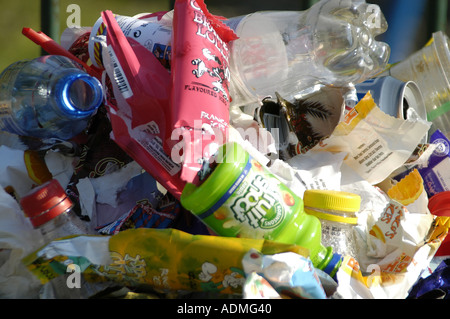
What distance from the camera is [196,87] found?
1014 mm

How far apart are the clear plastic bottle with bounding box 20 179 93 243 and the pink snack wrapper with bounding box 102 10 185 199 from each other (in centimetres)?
18

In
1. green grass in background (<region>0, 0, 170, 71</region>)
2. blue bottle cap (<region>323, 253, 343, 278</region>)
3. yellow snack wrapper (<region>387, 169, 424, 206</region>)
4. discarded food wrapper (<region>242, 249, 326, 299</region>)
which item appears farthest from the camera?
green grass in background (<region>0, 0, 170, 71</region>)

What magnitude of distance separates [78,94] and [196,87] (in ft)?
0.85

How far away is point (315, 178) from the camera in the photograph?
3.75ft

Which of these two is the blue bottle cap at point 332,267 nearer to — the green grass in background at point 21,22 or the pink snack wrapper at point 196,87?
the pink snack wrapper at point 196,87

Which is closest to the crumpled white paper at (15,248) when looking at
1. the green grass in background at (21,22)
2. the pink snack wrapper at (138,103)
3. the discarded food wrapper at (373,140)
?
the pink snack wrapper at (138,103)

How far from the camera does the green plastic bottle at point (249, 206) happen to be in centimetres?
81

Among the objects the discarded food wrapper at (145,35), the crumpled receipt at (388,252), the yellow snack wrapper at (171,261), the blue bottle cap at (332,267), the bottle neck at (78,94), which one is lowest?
the crumpled receipt at (388,252)

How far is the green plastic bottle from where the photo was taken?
31.7 inches

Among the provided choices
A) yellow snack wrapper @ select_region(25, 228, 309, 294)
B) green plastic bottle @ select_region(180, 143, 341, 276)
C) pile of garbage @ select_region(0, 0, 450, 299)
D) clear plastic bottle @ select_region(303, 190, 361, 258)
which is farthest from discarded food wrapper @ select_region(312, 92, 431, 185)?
yellow snack wrapper @ select_region(25, 228, 309, 294)

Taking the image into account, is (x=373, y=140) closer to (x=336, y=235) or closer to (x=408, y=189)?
(x=408, y=189)

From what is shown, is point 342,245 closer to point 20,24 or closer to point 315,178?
point 315,178

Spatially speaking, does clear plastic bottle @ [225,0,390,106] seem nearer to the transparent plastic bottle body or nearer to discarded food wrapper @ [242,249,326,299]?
the transparent plastic bottle body
